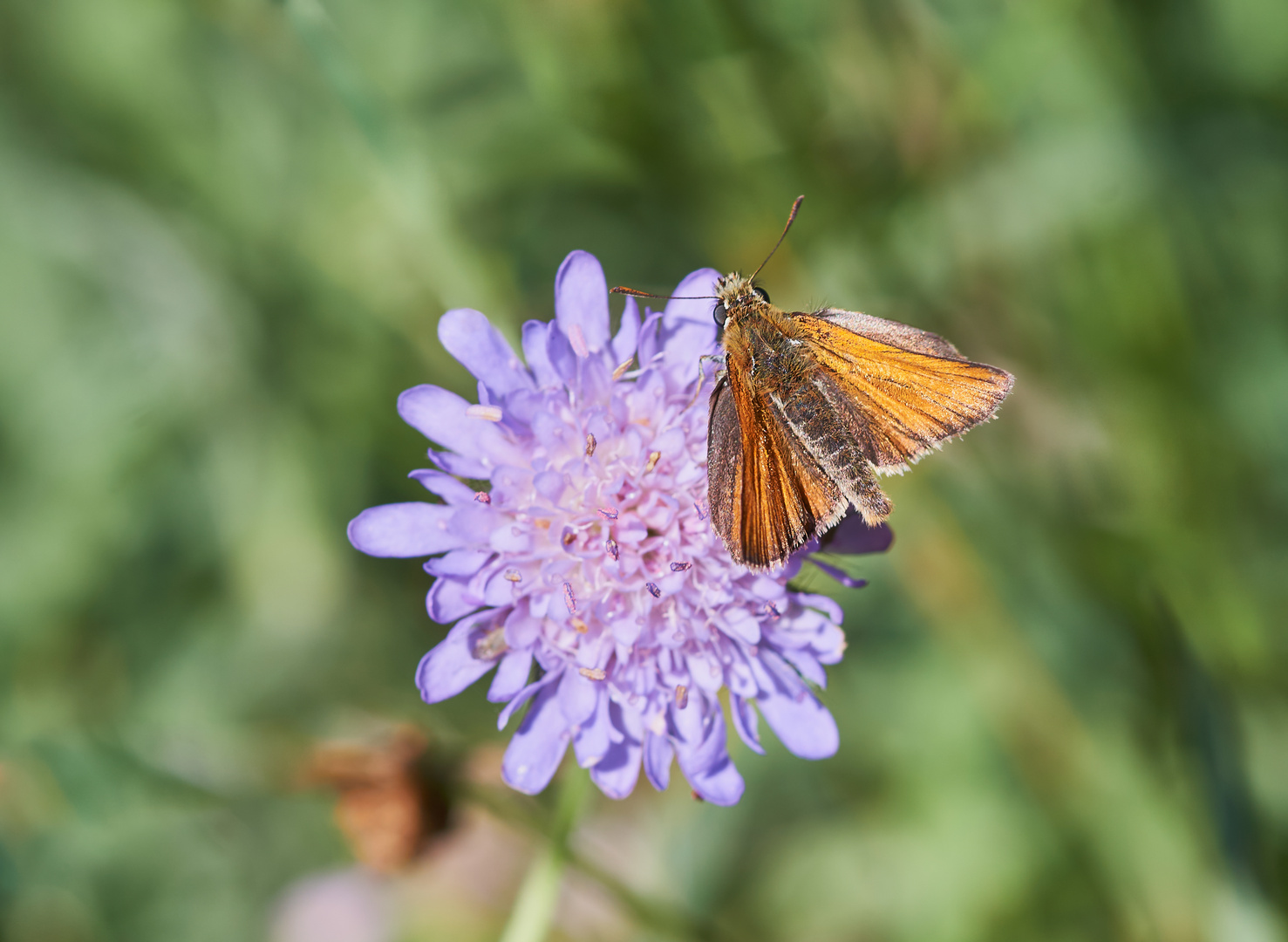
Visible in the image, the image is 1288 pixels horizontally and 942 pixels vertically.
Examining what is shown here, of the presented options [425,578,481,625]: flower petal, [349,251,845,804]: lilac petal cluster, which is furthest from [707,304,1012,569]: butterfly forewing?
[425,578,481,625]: flower petal

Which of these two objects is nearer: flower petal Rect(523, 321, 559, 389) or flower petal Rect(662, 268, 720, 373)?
flower petal Rect(523, 321, 559, 389)

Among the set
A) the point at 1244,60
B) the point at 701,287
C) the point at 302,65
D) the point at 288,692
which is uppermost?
the point at 1244,60

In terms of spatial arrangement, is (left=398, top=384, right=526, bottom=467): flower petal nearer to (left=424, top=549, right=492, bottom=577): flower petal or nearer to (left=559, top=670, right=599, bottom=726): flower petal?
(left=424, top=549, right=492, bottom=577): flower petal

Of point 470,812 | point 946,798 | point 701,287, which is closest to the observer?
point 701,287

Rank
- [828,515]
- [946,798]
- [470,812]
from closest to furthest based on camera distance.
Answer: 1. [828,515]
2. [470,812]
3. [946,798]

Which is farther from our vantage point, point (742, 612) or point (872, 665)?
point (872, 665)

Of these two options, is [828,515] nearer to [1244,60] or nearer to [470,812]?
[470,812]

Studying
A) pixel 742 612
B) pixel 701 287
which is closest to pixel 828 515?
pixel 742 612

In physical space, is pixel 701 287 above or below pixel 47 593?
above

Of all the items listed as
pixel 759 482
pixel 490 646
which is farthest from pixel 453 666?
pixel 759 482
